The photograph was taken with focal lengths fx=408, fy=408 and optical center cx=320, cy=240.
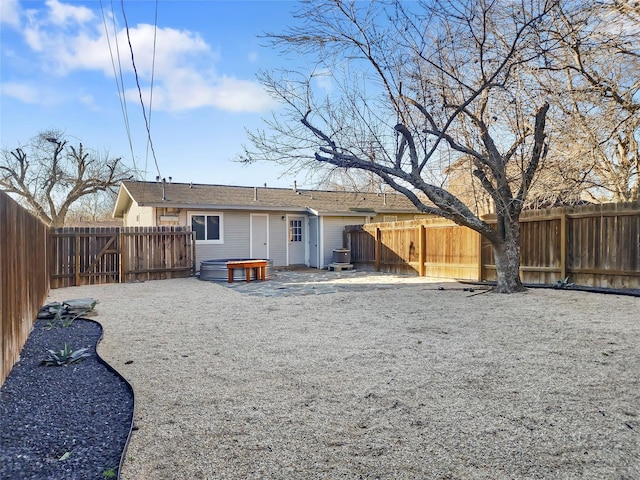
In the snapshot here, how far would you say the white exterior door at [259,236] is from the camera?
612 inches

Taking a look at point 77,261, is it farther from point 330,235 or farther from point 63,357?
point 330,235

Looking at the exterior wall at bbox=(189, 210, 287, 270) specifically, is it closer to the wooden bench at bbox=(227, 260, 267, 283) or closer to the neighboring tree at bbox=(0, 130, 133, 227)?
the wooden bench at bbox=(227, 260, 267, 283)

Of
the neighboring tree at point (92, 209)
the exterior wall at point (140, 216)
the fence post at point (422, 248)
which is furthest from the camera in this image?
the neighboring tree at point (92, 209)

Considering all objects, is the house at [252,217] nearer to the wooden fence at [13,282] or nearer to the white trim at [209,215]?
the white trim at [209,215]

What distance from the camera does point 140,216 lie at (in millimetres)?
15703

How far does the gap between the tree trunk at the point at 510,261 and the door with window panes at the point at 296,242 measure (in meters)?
9.53

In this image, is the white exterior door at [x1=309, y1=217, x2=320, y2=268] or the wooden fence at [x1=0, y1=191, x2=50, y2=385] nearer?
the wooden fence at [x1=0, y1=191, x2=50, y2=385]

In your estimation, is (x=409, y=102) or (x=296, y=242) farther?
(x=296, y=242)

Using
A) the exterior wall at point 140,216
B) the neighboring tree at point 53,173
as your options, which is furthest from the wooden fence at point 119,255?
the neighboring tree at point 53,173

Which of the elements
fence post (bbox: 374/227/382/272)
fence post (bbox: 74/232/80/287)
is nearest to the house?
fence post (bbox: 374/227/382/272)

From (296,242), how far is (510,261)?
9.75 metres

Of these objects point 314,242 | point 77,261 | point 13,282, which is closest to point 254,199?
point 314,242

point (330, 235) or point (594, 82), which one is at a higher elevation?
point (594, 82)

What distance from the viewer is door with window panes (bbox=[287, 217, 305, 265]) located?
54.2 ft
